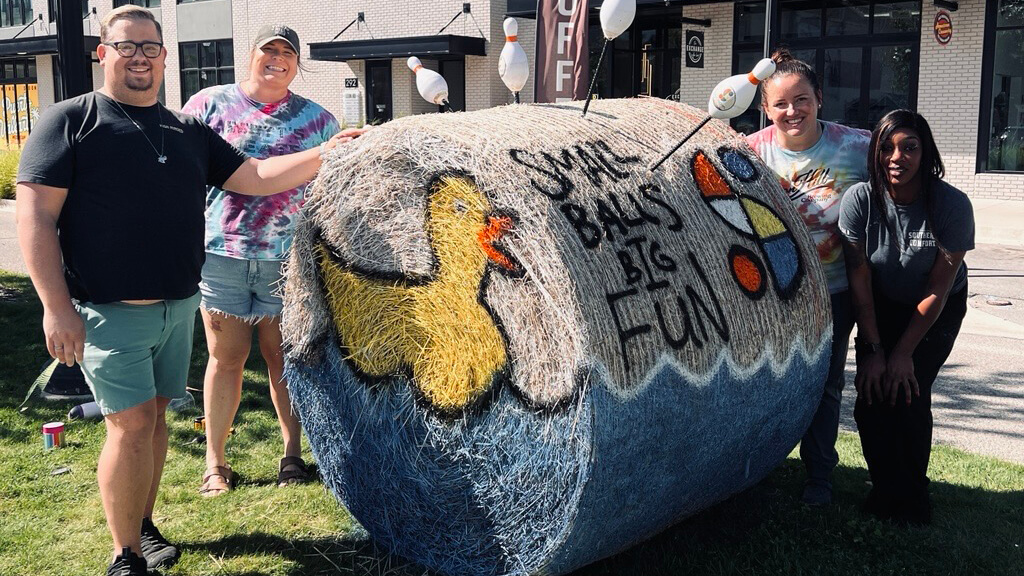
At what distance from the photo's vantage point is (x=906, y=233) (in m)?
3.62

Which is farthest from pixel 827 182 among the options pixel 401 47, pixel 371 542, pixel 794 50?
pixel 401 47

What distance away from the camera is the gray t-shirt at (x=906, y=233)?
353 centimetres

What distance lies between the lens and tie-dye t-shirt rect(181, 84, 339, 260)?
3.91 meters

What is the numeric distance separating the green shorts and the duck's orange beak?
115 cm

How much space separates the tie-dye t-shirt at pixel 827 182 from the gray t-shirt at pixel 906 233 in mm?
113

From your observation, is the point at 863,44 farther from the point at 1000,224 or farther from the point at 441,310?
the point at 441,310

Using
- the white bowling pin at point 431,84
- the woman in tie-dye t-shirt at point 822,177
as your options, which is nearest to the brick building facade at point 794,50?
the woman in tie-dye t-shirt at point 822,177

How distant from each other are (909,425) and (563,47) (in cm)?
846

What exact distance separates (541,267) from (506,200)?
0.25 m

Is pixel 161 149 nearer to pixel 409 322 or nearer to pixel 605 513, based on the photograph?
pixel 409 322

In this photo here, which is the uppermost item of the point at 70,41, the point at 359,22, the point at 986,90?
the point at 359,22

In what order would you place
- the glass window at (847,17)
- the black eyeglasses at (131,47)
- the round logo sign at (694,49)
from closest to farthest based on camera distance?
the black eyeglasses at (131,47) < the glass window at (847,17) < the round logo sign at (694,49)

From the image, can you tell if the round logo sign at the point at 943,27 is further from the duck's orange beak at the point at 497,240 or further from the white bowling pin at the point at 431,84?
the duck's orange beak at the point at 497,240

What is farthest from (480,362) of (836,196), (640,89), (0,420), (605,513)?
(640,89)
